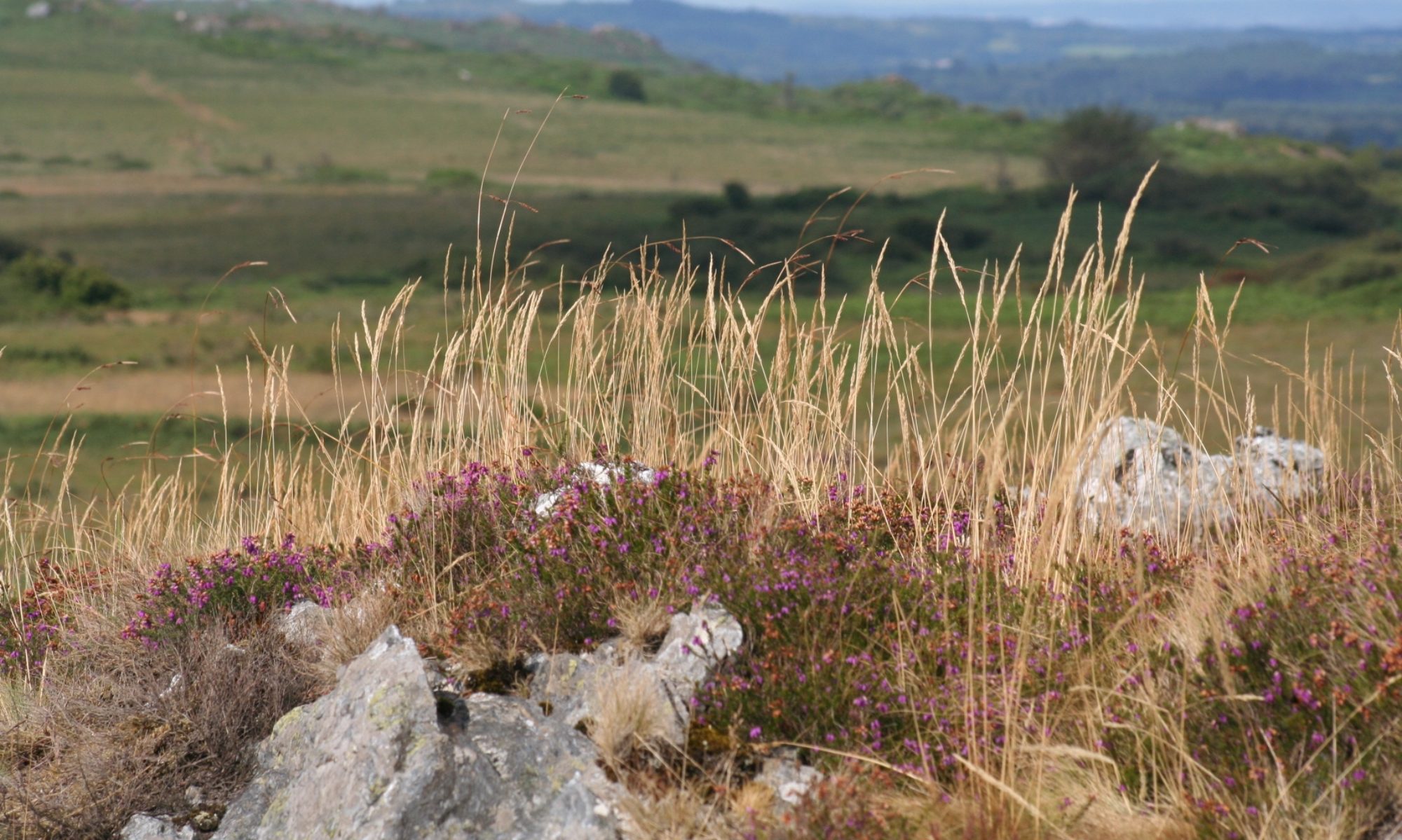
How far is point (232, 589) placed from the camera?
381 centimetres

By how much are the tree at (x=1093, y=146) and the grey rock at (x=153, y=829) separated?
2459 inches

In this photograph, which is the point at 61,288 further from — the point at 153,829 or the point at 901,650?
the point at 901,650

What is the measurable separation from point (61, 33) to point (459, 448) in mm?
132020

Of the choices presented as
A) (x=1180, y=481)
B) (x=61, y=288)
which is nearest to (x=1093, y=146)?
(x=61, y=288)

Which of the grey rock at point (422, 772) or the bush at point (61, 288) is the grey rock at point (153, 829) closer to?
the grey rock at point (422, 772)

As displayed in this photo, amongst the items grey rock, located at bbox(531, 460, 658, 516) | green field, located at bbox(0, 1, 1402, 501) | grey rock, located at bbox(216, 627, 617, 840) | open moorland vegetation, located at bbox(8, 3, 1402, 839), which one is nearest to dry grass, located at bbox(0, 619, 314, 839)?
open moorland vegetation, located at bbox(8, 3, 1402, 839)

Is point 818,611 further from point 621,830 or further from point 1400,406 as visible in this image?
point 1400,406

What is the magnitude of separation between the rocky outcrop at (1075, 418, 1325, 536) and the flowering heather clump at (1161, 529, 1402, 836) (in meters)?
0.36

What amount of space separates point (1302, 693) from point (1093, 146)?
214 feet

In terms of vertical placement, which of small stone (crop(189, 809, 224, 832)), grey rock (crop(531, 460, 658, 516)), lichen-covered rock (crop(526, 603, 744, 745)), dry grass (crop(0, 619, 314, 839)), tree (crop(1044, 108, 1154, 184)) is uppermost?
grey rock (crop(531, 460, 658, 516))

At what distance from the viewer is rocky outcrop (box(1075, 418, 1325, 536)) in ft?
11.4

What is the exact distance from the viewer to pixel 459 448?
428cm

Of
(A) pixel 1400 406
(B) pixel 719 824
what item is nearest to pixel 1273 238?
(A) pixel 1400 406

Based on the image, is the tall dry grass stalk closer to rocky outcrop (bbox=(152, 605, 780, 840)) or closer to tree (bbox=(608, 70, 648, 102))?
rocky outcrop (bbox=(152, 605, 780, 840))
